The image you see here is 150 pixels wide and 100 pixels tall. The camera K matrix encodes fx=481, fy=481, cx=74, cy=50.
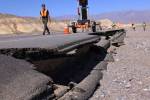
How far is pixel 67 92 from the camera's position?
691 cm

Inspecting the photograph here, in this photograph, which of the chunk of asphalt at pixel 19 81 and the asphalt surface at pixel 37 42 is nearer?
the chunk of asphalt at pixel 19 81

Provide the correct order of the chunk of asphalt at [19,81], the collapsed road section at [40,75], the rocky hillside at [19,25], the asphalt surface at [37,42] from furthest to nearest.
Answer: the rocky hillside at [19,25] → the asphalt surface at [37,42] → the collapsed road section at [40,75] → the chunk of asphalt at [19,81]

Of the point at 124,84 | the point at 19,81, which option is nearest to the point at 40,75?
the point at 19,81

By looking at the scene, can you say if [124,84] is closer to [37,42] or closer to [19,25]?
[37,42]

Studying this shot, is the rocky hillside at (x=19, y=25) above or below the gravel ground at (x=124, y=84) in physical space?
below

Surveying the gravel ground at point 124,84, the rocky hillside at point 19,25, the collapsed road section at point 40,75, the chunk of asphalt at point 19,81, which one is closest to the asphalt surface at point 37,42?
the collapsed road section at point 40,75

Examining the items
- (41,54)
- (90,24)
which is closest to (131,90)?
(41,54)

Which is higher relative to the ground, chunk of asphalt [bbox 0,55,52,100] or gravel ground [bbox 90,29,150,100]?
chunk of asphalt [bbox 0,55,52,100]

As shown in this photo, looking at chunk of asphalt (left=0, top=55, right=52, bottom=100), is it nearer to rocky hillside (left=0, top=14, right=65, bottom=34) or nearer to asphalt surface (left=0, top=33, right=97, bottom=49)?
asphalt surface (left=0, top=33, right=97, bottom=49)

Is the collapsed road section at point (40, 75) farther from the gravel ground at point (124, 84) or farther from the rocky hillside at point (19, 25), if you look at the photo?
the rocky hillside at point (19, 25)

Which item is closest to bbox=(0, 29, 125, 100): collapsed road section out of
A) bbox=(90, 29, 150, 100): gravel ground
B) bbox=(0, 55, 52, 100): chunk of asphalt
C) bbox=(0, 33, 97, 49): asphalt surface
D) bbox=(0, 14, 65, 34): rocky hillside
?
bbox=(0, 55, 52, 100): chunk of asphalt

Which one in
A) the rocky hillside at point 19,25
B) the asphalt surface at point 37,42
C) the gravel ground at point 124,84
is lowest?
the rocky hillside at point 19,25

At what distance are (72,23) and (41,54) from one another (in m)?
25.1

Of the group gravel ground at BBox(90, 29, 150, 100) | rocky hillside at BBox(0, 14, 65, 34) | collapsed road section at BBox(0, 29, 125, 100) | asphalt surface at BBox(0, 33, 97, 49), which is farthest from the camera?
rocky hillside at BBox(0, 14, 65, 34)
